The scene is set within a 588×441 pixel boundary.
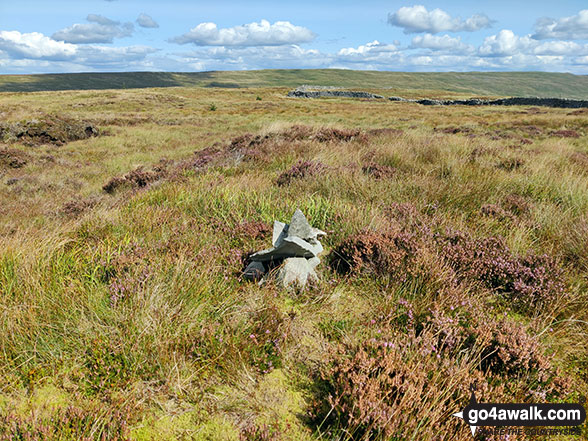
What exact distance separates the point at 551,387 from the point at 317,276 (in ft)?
7.01

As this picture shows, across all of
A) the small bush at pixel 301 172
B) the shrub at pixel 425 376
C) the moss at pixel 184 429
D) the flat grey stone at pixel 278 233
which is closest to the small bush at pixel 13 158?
the small bush at pixel 301 172

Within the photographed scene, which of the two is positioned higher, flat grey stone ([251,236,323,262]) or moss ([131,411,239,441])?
flat grey stone ([251,236,323,262])

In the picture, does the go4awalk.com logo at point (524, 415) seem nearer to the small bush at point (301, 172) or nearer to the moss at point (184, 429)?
the moss at point (184, 429)

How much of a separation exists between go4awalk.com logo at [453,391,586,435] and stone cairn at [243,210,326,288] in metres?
1.79

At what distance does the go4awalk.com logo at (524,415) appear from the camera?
7.07 ft

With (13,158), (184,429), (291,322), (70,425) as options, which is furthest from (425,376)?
(13,158)

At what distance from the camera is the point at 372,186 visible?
20.1 feet

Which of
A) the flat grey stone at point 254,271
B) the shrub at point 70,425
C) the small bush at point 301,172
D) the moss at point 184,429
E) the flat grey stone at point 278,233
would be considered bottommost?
the moss at point 184,429

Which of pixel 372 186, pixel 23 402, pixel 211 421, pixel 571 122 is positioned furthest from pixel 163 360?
pixel 571 122

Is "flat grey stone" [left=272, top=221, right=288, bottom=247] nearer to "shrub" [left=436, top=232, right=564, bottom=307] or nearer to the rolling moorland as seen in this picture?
the rolling moorland

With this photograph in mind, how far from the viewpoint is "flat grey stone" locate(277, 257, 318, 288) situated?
349 centimetres

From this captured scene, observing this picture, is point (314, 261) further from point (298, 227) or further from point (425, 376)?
point (425, 376)

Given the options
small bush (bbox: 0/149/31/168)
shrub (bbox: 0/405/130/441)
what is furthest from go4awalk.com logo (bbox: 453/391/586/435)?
small bush (bbox: 0/149/31/168)

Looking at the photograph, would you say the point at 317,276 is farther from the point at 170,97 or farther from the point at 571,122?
the point at 170,97
